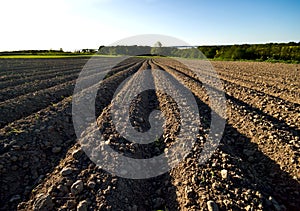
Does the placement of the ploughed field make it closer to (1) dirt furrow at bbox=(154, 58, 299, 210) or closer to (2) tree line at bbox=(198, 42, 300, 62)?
(1) dirt furrow at bbox=(154, 58, 299, 210)

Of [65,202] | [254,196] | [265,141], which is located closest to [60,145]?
[65,202]

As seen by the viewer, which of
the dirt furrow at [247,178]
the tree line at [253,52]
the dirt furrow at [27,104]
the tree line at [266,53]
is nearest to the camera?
the dirt furrow at [247,178]

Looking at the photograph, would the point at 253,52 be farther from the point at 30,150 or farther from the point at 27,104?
the point at 30,150

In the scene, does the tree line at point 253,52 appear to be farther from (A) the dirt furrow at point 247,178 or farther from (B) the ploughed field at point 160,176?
(A) the dirt furrow at point 247,178

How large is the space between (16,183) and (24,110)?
4.05 m

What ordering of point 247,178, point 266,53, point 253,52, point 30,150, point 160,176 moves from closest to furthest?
point 247,178 < point 160,176 < point 30,150 < point 266,53 < point 253,52

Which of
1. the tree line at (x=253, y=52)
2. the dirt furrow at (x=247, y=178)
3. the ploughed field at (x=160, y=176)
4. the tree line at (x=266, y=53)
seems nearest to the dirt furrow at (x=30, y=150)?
the ploughed field at (x=160, y=176)

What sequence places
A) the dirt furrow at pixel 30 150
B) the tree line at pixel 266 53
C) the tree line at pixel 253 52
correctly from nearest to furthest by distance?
1. the dirt furrow at pixel 30 150
2. the tree line at pixel 266 53
3. the tree line at pixel 253 52

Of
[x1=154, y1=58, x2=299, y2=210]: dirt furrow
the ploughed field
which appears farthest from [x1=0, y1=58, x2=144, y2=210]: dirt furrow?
[x1=154, y1=58, x2=299, y2=210]: dirt furrow

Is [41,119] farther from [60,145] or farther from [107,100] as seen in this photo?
[107,100]

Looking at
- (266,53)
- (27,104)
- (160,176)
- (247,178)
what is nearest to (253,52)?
(266,53)

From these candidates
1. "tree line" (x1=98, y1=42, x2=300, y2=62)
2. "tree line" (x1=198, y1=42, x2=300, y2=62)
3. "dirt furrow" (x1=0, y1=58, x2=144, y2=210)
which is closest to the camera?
"dirt furrow" (x1=0, y1=58, x2=144, y2=210)

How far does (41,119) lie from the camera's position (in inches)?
266

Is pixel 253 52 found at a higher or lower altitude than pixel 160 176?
higher
